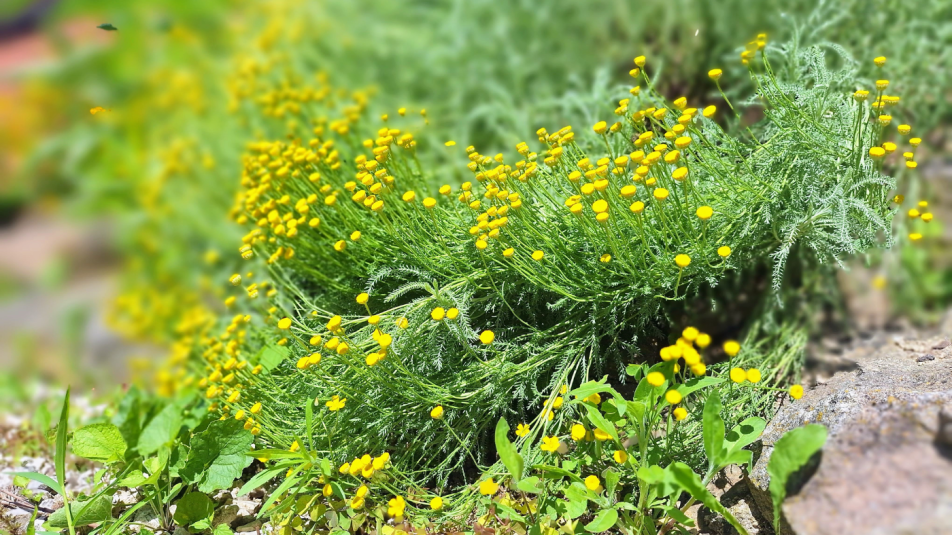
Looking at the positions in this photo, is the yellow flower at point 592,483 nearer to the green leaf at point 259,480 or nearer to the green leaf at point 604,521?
the green leaf at point 604,521

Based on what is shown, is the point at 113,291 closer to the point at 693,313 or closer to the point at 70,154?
the point at 70,154

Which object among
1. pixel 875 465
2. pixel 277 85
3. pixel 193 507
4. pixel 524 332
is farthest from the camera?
pixel 277 85

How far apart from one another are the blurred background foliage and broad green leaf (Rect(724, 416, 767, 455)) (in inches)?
49.1

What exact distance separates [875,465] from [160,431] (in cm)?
179

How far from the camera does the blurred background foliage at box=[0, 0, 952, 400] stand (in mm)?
2607

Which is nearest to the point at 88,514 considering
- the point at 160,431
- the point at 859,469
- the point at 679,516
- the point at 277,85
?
the point at 160,431

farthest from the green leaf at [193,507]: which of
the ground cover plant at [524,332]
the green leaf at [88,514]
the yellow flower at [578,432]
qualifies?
the yellow flower at [578,432]

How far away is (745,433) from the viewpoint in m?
1.41

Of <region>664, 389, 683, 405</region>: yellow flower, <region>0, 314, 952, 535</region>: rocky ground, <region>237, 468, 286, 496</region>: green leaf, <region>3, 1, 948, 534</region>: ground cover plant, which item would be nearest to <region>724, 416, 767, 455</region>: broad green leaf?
<region>3, 1, 948, 534</region>: ground cover plant

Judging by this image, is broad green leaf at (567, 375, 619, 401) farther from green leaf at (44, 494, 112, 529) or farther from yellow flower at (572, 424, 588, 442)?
green leaf at (44, 494, 112, 529)

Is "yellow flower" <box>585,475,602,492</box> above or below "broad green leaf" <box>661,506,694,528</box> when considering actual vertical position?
below

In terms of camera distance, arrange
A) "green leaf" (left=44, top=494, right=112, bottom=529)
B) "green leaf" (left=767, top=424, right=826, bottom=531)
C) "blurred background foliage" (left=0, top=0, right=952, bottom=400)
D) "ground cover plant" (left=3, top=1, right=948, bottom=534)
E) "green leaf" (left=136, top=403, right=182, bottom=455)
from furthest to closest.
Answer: "blurred background foliage" (left=0, top=0, right=952, bottom=400) → "green leaf" (left=136, top=403, right=182, bottom=455) → "green leaf" (left=44, top=494, right=112, bottom=529) → "ground cover plant" (left=3, top=1, right=948, bottom=534) → "green leaf" (left=767, top=424, right=826, bottom=531)

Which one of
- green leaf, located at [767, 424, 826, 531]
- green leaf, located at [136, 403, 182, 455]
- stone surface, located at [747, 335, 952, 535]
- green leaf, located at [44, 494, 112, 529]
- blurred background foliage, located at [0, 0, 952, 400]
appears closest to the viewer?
stone surface, located at [747, 335, 952, 535]

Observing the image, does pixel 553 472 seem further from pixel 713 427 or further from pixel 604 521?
pixel 713 427
